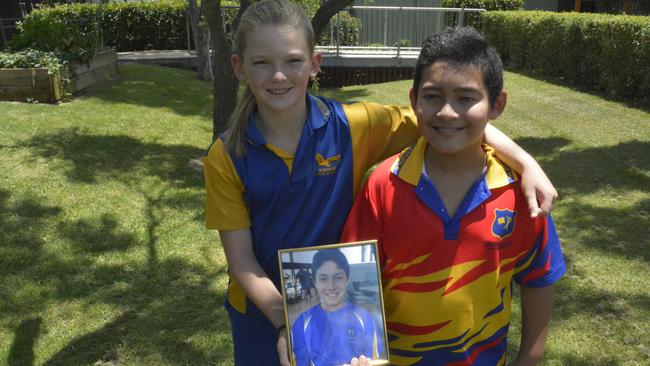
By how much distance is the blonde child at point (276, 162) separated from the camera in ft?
6.13

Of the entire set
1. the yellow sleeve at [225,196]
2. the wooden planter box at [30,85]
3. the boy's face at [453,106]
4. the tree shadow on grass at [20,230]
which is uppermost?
the boy's face at [453,106]

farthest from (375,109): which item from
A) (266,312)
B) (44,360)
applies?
(44,360)

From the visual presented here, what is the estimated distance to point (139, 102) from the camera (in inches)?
432

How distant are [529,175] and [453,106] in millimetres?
324

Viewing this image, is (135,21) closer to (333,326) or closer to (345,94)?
(345,94)

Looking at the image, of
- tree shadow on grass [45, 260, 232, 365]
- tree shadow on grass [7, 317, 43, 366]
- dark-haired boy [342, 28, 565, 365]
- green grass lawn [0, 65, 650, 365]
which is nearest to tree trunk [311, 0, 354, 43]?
green grass lawn [0, 65, 650, 365]

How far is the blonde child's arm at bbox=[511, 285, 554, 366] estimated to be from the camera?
6.30 ft

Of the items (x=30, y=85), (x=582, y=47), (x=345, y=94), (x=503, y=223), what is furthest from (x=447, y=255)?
(x=345, y=94)

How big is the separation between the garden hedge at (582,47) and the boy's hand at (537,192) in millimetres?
9523

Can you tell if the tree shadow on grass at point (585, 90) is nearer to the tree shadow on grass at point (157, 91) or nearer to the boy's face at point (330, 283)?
the tree shadow on grass at point (157, 91)

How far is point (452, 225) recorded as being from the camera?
5.80 ft

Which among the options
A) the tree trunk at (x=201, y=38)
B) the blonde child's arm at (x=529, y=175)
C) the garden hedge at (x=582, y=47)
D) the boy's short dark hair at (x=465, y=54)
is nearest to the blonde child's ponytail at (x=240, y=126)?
the boy's short dark hair at (x=465, y=54)

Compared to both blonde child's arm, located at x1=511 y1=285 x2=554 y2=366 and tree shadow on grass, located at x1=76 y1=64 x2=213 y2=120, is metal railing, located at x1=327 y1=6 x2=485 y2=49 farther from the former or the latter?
blonde child's arm, located at x1=511 y1=285 x2=554 y2=366

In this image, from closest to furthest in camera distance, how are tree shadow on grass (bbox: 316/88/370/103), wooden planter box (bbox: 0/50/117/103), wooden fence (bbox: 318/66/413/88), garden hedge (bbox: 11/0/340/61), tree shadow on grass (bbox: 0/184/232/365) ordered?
tree shadow on grass (bbox: 0/184/232/365)
wooden planter box (bbox: 0/50/117/103)
tree shadow on grass (bbox: 316/88/370/103)
wooden fence (bbox: 318/66/413/88)
garden hedge (bbox: 11/0/340/61)
